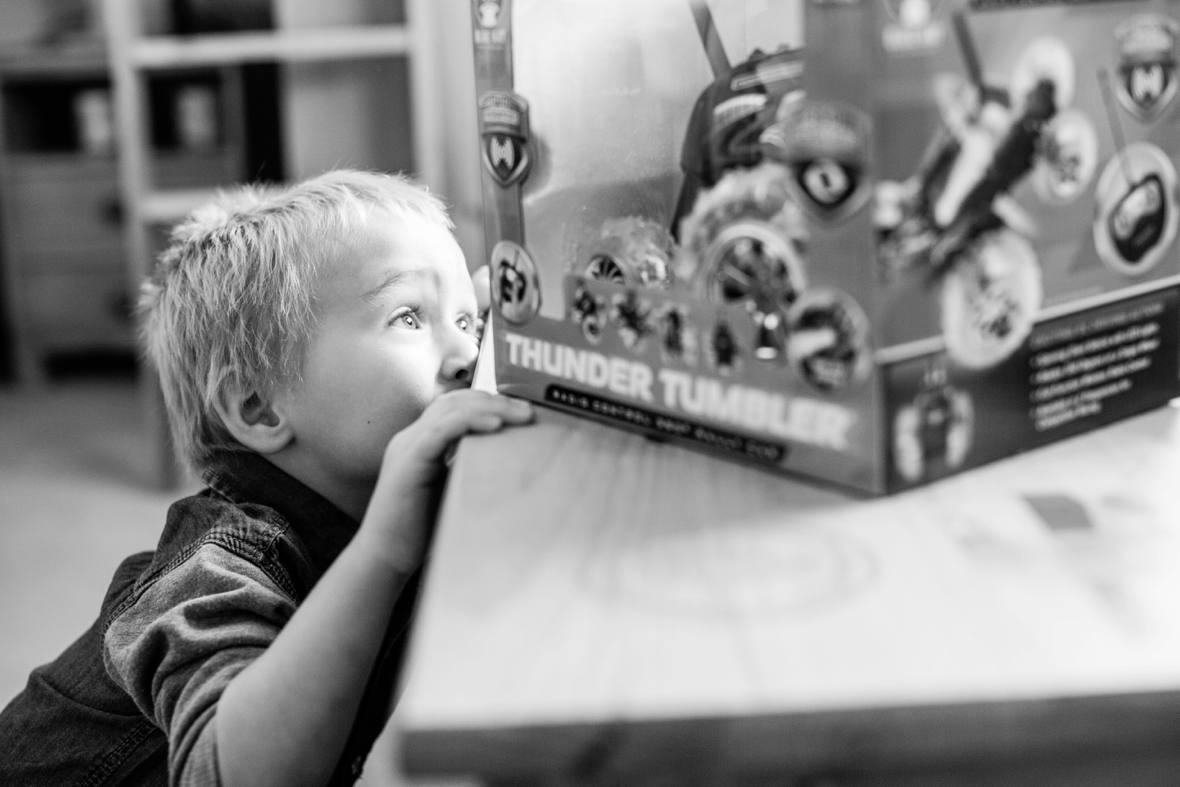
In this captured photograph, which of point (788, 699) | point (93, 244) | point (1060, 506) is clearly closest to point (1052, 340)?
point (1060, 506)

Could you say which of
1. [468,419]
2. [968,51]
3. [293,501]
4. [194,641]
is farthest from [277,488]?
[968,51]

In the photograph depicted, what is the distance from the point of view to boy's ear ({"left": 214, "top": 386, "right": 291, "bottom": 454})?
90 centimetres

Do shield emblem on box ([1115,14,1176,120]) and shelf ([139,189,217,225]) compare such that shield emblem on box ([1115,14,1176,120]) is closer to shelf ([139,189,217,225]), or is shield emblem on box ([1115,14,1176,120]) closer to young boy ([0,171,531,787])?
young boy ([0,171,531,787])

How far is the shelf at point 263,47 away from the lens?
8.00 ft

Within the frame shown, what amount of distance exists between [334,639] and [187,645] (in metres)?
0.09

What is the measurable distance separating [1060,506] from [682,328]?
0.16m

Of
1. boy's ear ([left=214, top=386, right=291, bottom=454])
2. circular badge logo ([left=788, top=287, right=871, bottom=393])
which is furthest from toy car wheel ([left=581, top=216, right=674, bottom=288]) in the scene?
boy's ear ([left=214, top=386, right=291, bottom=454])

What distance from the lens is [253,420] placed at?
920mm

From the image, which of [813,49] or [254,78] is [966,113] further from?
[254,78]

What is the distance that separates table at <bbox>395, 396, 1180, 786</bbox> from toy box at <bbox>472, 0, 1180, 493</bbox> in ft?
0.13

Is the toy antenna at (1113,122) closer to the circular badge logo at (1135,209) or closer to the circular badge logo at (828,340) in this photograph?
the circular badge logo at (1135,209)

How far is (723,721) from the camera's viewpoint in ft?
1.05

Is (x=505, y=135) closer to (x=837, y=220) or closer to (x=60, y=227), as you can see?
(x=837, y=220)

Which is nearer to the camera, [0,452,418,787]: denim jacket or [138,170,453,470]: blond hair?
[0,452,418,787]: denim jacket
